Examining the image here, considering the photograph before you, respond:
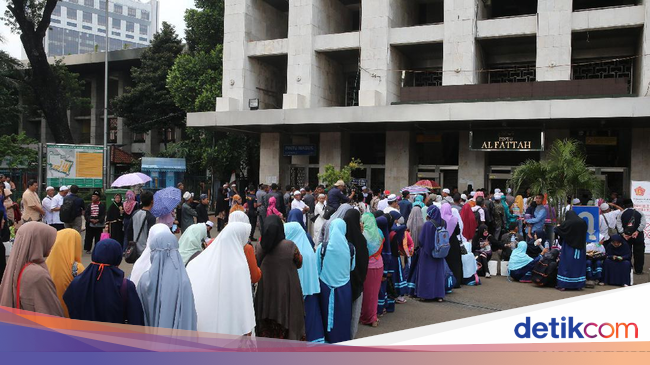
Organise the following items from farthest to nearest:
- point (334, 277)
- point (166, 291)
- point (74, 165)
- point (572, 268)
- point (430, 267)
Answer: point (74, 165) < point (572, 268) < point (430, 267) < point (334, 277) < point (166, 291)

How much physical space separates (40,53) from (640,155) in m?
30.3

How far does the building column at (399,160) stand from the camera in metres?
22.6

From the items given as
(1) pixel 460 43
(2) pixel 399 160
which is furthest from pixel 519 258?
(2) pixel 399 160

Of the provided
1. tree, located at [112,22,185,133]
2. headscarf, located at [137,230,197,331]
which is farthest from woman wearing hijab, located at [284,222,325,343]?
tree, located at [112,22,185,133]

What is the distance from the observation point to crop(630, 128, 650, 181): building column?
1891cm

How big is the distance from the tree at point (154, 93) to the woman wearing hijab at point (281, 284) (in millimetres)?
27264

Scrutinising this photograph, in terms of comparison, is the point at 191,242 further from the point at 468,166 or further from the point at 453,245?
the point at 468,166

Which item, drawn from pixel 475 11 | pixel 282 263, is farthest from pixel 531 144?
pixel 282 263

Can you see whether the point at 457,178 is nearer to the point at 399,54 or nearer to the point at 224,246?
the point at 399,54

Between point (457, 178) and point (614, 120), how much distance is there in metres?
6.52

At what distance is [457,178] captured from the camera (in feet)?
74.6

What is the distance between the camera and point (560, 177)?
42.7 feet

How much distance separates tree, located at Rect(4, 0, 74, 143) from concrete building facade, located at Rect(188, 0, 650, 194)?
40.4ft

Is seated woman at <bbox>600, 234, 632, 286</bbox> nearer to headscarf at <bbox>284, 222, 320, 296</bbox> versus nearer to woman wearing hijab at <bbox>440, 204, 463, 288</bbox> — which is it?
woman wearing hijab at <bbox>440, 204, 463, 288</bbox>
